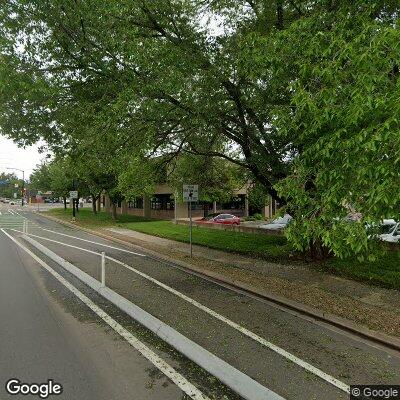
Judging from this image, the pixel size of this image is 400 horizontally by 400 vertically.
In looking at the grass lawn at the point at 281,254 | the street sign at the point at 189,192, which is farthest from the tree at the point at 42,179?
the street sign at the point at 189,192

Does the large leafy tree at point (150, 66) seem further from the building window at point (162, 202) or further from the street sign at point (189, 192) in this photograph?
the building window at point (162, 202)

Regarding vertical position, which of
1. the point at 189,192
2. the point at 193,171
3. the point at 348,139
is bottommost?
the point at 189,192

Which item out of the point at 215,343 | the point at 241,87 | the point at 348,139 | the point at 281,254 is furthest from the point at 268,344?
the point at 281,254

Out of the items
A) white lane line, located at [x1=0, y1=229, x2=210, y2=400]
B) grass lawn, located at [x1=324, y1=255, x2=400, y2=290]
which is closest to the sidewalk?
grass lawn, located at [x1=324, y1=255, x2=400, y2=290]

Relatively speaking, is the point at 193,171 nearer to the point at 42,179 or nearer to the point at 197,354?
the point at 197,354

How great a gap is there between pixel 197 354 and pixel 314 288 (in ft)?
17.0

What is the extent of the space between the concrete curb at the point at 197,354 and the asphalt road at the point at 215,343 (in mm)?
135

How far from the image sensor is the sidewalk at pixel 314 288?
7.44m

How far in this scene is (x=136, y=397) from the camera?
4.22 m

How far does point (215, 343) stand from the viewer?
19.2 feet

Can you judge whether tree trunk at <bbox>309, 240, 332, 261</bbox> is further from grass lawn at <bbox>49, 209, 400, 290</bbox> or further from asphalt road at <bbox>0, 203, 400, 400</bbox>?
asphalt road at <bbox>0, 203, 400, 400</bbox>

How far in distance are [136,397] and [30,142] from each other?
10003 mm

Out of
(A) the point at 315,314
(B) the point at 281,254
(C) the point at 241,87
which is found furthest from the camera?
(B) the point at 281,254

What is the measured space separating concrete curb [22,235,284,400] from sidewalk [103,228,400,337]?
129 inches
